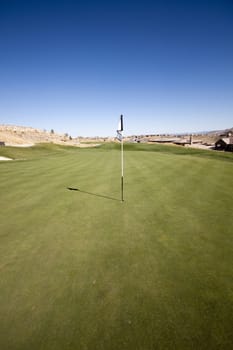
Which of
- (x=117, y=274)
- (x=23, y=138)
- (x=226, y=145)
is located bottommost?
(x=117, y=274)

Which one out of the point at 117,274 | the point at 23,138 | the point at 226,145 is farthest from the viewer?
the point at 23,138

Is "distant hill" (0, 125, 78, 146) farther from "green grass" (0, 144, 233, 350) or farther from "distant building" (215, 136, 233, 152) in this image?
"distant building" (215, 136, 233, 152)

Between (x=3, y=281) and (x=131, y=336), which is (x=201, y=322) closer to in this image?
(x=131, y=336)

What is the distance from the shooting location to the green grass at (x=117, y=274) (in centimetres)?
271

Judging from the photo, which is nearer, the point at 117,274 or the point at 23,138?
the point at 117,274

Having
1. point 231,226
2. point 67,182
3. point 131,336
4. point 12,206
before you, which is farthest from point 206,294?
point 67,182

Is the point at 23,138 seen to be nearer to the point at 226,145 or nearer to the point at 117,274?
the point at 226,145

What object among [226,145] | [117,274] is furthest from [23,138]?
[117,274]

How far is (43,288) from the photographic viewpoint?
3.56 meters

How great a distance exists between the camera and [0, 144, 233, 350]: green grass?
271 centimetres

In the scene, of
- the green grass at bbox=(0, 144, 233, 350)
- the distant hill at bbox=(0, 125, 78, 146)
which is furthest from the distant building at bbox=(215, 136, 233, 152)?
the green grass at bbox=(0, 144, 233, 350)

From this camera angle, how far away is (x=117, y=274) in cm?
386

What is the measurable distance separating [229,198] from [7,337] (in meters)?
8.52

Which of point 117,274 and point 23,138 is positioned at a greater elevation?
point 23,138
